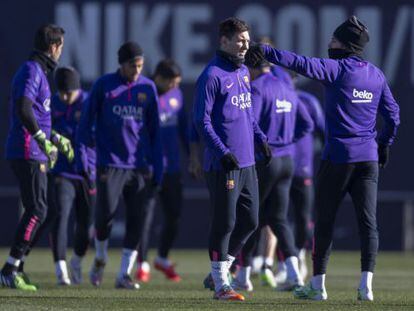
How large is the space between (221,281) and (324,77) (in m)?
1.78

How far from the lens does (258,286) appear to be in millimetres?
13148

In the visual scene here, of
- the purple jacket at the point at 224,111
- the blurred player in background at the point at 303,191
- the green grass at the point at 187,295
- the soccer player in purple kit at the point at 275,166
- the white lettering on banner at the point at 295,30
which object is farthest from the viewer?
the white lettering on banner at the point at 295,30

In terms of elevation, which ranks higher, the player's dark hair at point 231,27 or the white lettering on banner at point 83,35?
the player's dark hair at point 231,27

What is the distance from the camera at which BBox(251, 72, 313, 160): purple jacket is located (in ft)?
40.1

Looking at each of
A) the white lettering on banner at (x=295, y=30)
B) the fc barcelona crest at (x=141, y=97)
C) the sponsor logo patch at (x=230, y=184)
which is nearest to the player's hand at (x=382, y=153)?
the sponsor logo patch at (x=230, y=184)

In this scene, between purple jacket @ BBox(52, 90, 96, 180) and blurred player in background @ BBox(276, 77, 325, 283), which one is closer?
purple jacket @ BBox(52, 90, 96, 180)

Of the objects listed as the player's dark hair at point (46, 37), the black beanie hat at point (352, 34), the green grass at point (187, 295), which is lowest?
the green grass at point (187, 295)

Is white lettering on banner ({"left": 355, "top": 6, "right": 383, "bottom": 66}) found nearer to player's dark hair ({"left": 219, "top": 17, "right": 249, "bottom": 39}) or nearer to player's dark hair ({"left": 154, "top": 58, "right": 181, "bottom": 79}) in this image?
player's dark hair ({"left": 154, "top": 58, "right": 181, "bottom": 79})

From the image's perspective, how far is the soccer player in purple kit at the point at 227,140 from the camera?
33.1 ft

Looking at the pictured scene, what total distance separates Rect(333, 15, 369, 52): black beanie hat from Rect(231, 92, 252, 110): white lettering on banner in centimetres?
87

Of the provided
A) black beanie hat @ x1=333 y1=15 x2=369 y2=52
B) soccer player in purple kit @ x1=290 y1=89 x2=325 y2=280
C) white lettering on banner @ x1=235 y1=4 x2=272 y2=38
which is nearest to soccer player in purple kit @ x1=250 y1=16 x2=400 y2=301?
black beanie hat @ x1=333 y1=15 x2=369 y2=52

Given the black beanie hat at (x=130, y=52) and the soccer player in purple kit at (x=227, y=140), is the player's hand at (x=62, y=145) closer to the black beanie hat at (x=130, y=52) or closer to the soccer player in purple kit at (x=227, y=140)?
the black beanie hat at (x=130, y=52)

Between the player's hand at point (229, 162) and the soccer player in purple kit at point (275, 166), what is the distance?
2.11m

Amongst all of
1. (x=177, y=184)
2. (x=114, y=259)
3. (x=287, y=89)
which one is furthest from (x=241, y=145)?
(x=114, y=259)
